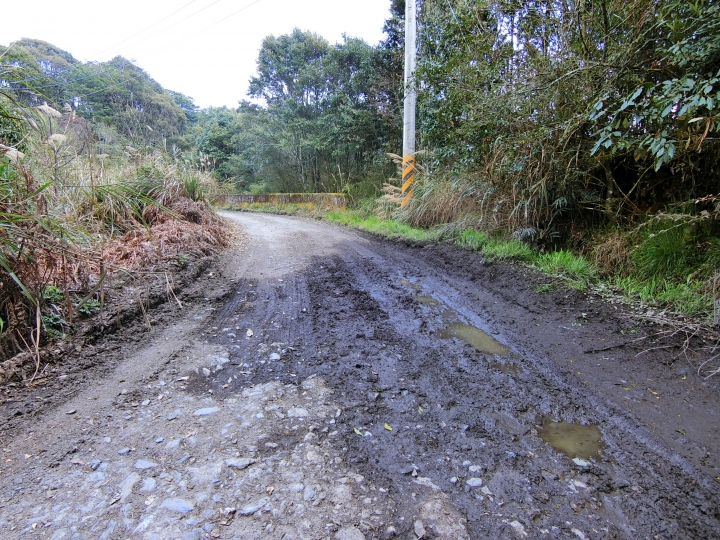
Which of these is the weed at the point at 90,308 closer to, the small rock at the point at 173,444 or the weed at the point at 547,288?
the small rock at the point at 173,444

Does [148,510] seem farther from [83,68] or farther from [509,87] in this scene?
[83,68]

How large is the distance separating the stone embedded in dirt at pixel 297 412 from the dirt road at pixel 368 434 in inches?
0.8

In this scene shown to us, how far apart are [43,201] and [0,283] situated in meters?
0.54

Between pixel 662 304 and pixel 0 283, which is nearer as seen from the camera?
pixel 0 283

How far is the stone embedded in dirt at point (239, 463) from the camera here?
1292 mm

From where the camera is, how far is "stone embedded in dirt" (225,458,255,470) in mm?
1292

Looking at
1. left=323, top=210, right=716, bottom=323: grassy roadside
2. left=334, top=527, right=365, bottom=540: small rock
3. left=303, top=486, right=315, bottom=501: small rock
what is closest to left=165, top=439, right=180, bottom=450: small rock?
left=303, top=486, right=315, bottom=501: small rock

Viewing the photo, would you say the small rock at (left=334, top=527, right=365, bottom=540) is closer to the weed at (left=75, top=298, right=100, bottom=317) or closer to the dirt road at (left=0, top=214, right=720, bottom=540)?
the dirt road at (left=0, top=214, right=720, bottom=540)

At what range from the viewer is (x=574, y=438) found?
4.92ft

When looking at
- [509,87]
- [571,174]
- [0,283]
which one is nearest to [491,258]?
[571,174]

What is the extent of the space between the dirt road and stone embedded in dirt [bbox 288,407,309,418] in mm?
22

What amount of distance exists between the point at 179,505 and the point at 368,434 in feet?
2.46

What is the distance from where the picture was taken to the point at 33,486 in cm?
118

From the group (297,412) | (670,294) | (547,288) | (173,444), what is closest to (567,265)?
(547,288)
